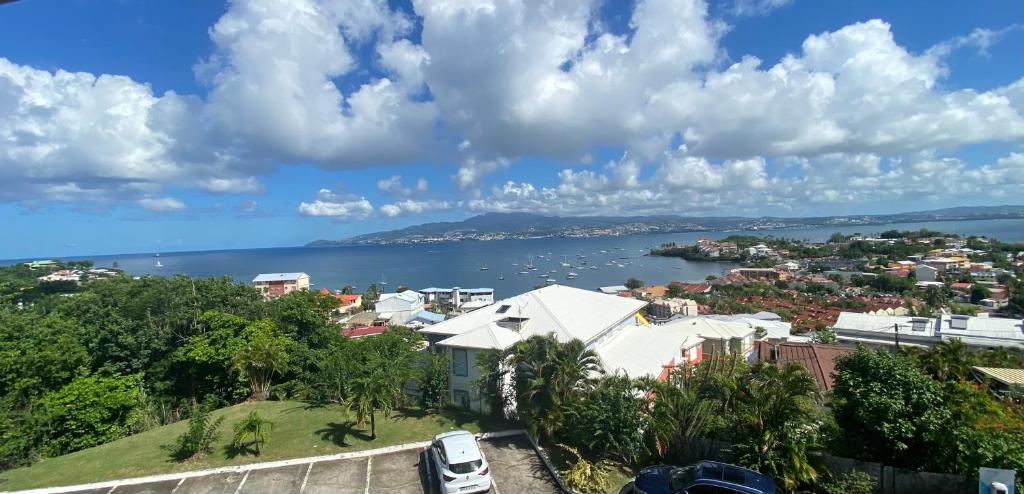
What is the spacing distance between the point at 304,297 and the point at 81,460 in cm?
1048

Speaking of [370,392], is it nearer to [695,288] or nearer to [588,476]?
[588,476]

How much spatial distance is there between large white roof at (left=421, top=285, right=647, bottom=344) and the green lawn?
3.19 metres

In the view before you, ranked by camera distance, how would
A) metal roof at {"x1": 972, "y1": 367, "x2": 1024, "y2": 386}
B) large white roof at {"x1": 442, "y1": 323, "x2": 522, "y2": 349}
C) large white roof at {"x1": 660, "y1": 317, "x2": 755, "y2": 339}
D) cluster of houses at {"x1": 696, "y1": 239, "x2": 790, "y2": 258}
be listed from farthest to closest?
cluster of houses at {"x1": 696, "y1": 239, "x2": 790, "y2": 258}, large white roof at {"x1": 660, "y1": 317, "x2": 755, "y2": 339}, large white roof at {"x1": 442, "y1": 323, "x2": 522, "y2": 349}, metal roof at {"x1": 972, "y1": 367, "x2": 1024, "y2": 386}

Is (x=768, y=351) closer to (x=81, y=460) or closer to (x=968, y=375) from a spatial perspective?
(x=968, y=375)

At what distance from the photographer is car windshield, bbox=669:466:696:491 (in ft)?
26.3

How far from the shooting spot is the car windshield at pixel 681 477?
803 centimetres

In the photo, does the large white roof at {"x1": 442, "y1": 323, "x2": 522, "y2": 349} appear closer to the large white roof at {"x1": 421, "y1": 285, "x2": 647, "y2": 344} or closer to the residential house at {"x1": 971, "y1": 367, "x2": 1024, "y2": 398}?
the large white roof at {"x1": 421, "y1": 285, "x2": 647, "y2": 344}

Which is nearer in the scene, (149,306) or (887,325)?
(149,306)

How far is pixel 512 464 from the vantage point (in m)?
10.8

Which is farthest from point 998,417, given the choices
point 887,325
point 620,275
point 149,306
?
point 620,275

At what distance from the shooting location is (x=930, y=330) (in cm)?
2766

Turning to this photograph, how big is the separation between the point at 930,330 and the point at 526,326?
27.0 meters

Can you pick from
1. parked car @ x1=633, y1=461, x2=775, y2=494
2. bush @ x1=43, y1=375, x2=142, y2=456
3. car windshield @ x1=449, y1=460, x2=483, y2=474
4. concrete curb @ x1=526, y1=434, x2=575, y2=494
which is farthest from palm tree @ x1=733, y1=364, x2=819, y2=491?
bush @ x1=43, y1=375, x2=142, y2=456

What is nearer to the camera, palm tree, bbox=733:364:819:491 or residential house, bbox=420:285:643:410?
palm tree, bbox=733:364:819:491
